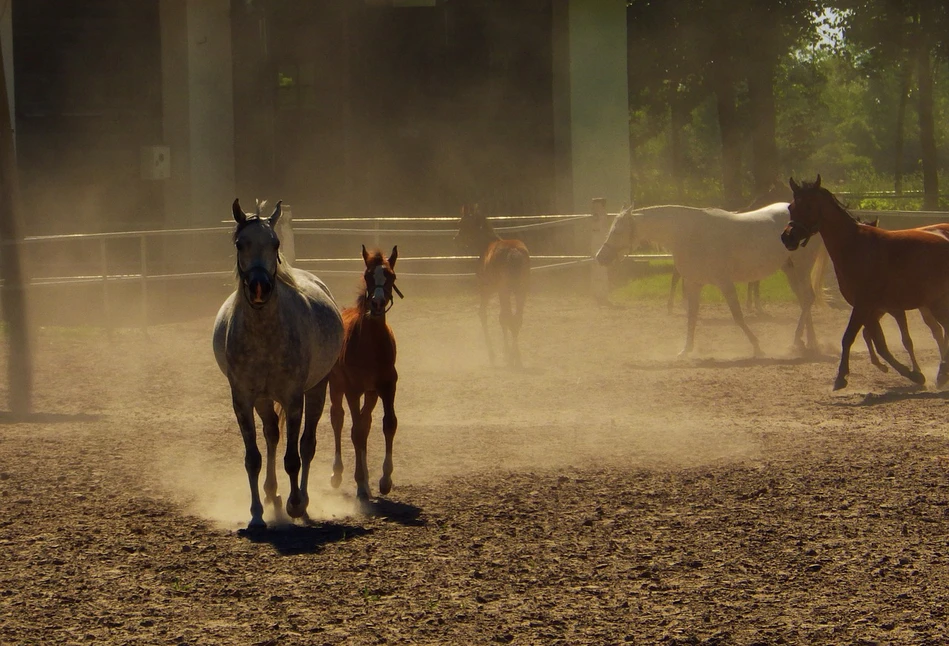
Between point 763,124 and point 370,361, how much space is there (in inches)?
997

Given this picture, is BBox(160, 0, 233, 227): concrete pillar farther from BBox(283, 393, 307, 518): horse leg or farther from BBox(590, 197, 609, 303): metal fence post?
BBox(283, 393, 307, 518): horse leg

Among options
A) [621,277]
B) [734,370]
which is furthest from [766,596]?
[621,277]

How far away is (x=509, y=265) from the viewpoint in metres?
14.2

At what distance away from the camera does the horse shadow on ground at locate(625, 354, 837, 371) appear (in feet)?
44.3

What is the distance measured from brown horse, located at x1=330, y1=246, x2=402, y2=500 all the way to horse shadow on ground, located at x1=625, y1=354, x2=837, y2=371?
6297 millimetres

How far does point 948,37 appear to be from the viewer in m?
31.7

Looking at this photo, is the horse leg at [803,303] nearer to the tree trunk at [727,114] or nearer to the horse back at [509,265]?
the horse back at [509,265]

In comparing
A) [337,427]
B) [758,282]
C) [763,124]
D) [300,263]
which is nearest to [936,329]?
[758,282]

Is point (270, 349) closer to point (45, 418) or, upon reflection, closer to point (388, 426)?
point (388, 426)

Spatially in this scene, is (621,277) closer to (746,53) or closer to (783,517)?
(746,53)

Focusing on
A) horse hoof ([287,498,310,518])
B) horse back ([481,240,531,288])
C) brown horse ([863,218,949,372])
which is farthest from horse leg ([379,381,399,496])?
horse back ([481,240,531,288])

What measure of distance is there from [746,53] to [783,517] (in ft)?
85.8

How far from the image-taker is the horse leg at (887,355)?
11383 mm

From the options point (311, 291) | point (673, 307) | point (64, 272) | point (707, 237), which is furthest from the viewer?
point (64, 272)
